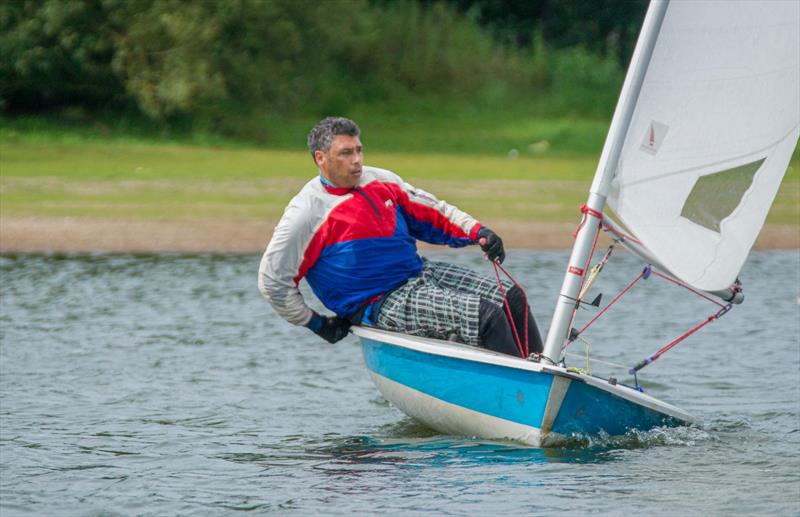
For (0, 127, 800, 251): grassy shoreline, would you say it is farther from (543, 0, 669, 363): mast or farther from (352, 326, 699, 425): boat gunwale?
(543, 0, 669, 363): mast

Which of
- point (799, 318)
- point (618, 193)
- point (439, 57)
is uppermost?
point (439, 57)

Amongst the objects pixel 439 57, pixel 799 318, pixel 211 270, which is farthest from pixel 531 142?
pixel 799 318

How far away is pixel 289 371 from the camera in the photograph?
31.0 feet

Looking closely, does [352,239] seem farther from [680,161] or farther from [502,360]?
[680,161]

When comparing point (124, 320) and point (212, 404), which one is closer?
point (212, 404)

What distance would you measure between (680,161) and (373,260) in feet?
4.96

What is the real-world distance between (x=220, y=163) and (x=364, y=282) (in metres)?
13.5

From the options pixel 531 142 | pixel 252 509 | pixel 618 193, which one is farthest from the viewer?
pixel 531 142

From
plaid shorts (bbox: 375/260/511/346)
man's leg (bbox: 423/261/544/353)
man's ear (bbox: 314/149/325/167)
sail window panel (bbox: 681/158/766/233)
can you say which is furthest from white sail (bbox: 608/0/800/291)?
man's ear (bbox: 314/149/325/167)

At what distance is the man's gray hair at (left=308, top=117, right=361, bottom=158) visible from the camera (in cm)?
691

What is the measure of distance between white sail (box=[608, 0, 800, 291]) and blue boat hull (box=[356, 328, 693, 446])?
768 mm

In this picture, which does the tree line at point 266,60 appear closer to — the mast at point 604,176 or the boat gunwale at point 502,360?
the boat gunwale at point 502,360

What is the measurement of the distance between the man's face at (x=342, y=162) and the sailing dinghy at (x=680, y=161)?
0.83 m

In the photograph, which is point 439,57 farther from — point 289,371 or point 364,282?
point 364,282
